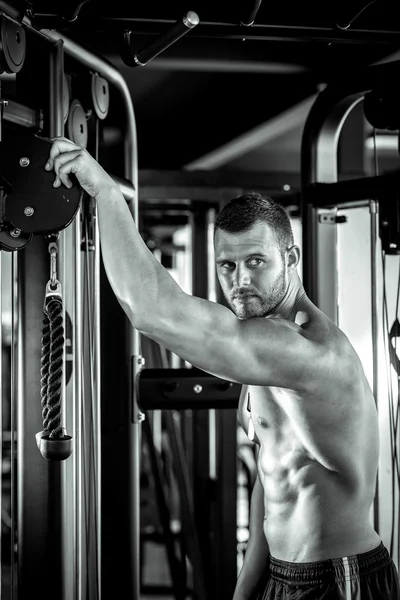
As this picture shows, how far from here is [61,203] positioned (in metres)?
1.40

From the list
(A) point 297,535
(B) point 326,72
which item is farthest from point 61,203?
(B) point 326,72

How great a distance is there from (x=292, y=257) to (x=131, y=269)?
0.59 metres

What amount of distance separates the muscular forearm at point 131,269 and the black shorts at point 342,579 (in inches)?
30.7

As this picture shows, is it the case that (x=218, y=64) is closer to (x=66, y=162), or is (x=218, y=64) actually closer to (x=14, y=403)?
(x=14, y=403)

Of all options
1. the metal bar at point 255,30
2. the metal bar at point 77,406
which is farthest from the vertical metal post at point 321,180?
the metal bar at point 77,406

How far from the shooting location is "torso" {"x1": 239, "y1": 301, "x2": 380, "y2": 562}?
1616 mm

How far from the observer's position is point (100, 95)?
2.05 meters

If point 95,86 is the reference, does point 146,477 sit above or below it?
below

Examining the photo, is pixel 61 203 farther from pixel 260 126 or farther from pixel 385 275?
pixel 260 126

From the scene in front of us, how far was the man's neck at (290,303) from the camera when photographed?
1.76 m

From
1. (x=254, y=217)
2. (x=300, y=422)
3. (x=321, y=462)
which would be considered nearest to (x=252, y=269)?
(x=254, y=217)

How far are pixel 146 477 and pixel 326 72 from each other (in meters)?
3.15

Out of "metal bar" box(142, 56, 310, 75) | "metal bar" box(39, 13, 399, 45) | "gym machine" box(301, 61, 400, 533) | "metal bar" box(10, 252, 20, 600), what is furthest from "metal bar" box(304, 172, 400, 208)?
"metal bar" box(142, 56, 310, 75)

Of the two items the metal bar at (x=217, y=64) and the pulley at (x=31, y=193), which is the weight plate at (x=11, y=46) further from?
the metal bar at (x=217, y=64)
